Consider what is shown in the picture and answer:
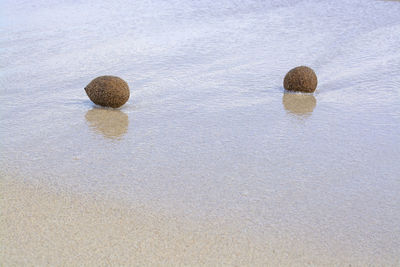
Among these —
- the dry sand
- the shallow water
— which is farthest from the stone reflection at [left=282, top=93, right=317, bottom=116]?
the dry sand

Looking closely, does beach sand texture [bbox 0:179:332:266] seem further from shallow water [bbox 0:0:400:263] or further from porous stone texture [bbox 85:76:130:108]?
porous stone texture [bbox 85:76:130:108]

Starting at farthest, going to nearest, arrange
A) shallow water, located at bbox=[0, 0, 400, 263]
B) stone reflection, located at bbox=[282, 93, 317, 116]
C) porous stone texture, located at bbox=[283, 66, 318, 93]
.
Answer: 1. porous stone texture, located at bbox=[283, 66, 318, 93]
2. stone reflection, located at bbox=[282, 93, 317, 116]
3. shallow water, located at bbox=[0, 0, 400, 263]

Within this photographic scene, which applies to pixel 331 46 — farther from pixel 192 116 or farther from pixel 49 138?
pixel 49 138

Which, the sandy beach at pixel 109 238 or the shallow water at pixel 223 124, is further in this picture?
the shallow water at pixel 223 124

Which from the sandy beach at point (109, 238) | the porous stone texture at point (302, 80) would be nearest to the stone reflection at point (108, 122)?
the sandy beach at point (109, 238)

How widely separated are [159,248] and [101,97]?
3.55 metres

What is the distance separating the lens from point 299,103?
24.8 feet

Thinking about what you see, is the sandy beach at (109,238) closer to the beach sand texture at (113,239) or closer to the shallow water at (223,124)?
the beach sand texture at (113,239)

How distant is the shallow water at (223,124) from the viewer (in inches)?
181

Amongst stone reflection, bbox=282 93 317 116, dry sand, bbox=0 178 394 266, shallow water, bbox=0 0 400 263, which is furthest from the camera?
stone reflection, bbox=282 93 317 116

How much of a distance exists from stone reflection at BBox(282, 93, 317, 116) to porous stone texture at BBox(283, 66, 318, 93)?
0.38 feet

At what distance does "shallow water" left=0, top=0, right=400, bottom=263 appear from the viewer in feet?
15.1

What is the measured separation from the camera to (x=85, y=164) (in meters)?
5.36

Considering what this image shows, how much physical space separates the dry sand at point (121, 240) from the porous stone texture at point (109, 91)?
2641 millimetres
